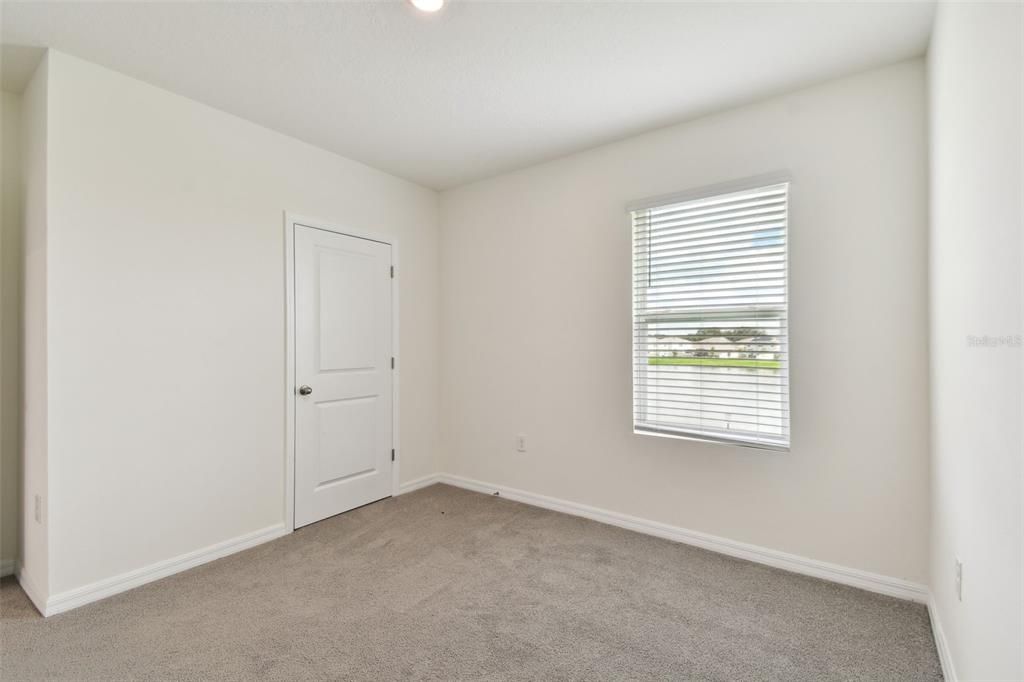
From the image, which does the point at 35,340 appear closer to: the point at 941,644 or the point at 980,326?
the point at 980,326

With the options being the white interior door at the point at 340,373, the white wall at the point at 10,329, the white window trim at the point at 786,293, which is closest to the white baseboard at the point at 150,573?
the white interior door at the point at 340,373

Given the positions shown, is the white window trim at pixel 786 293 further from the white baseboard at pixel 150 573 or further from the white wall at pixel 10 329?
the white wall at pixel 10 329

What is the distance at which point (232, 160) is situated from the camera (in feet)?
9.44

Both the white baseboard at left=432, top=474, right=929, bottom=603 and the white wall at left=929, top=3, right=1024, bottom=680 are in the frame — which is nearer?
the white wall at left=929, top=3, right=1024, bottom=680

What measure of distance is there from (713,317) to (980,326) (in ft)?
4.83

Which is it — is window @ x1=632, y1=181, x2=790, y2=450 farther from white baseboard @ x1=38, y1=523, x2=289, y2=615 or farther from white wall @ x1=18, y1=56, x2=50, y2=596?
white wall @ x1=18, y1=56, x2=50, y2=596

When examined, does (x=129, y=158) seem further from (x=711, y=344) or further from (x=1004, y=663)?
(x=1004, y=663)

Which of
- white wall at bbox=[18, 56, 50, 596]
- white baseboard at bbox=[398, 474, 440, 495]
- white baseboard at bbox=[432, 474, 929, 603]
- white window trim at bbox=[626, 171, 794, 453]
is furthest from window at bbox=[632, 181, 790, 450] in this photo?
white wall at bbox=[18, 56, 50, 596]

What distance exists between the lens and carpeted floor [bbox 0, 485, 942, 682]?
1808 mm

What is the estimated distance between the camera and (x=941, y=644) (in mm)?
1854

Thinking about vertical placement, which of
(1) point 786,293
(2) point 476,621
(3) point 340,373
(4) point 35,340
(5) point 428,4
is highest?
(5) point 428,4

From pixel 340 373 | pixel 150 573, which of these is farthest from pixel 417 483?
pixel 150 573

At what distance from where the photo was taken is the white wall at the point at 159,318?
88.6 inches

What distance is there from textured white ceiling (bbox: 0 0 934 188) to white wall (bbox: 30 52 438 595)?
0.25 metres
